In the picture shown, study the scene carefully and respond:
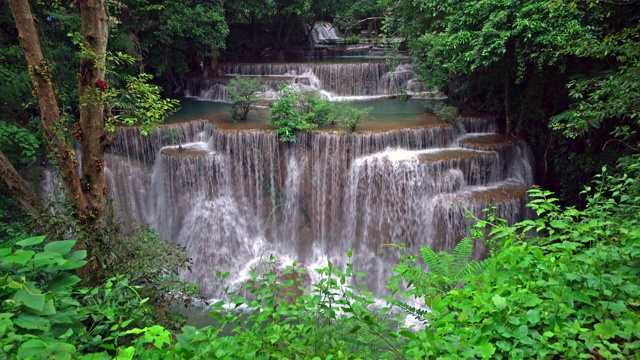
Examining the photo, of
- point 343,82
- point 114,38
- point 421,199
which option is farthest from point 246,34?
point 421,199

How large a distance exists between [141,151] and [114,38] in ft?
11.9

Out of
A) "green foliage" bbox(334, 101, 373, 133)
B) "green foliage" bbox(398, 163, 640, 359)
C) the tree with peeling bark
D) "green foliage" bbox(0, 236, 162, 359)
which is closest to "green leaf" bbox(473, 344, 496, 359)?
"green foliage" bbox(398, 163, 640, 359)

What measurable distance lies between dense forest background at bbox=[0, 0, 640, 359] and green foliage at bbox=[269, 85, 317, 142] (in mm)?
3439

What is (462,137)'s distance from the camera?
415 inches

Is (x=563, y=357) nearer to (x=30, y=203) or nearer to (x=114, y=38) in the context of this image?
(x=30, y=203)

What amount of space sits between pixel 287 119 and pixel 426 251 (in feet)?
21.9

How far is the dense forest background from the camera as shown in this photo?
89.0 inches

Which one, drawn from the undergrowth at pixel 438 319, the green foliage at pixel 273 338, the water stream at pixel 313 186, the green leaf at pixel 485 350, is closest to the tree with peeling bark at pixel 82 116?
the undergrowth at pixel 438 319

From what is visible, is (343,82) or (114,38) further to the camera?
(343,82)

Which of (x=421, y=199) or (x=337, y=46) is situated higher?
(x=337, y=46)

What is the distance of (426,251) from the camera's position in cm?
374

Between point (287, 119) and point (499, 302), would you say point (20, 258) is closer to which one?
point (499, 302)

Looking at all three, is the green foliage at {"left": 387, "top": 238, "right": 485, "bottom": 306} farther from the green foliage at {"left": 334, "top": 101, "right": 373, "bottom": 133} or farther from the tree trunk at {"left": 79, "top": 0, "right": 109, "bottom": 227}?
the green foliage at {"left": 334, "top": 101, "right": 373, "bottom": 133}

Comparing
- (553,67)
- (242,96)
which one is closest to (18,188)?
(242,96)
